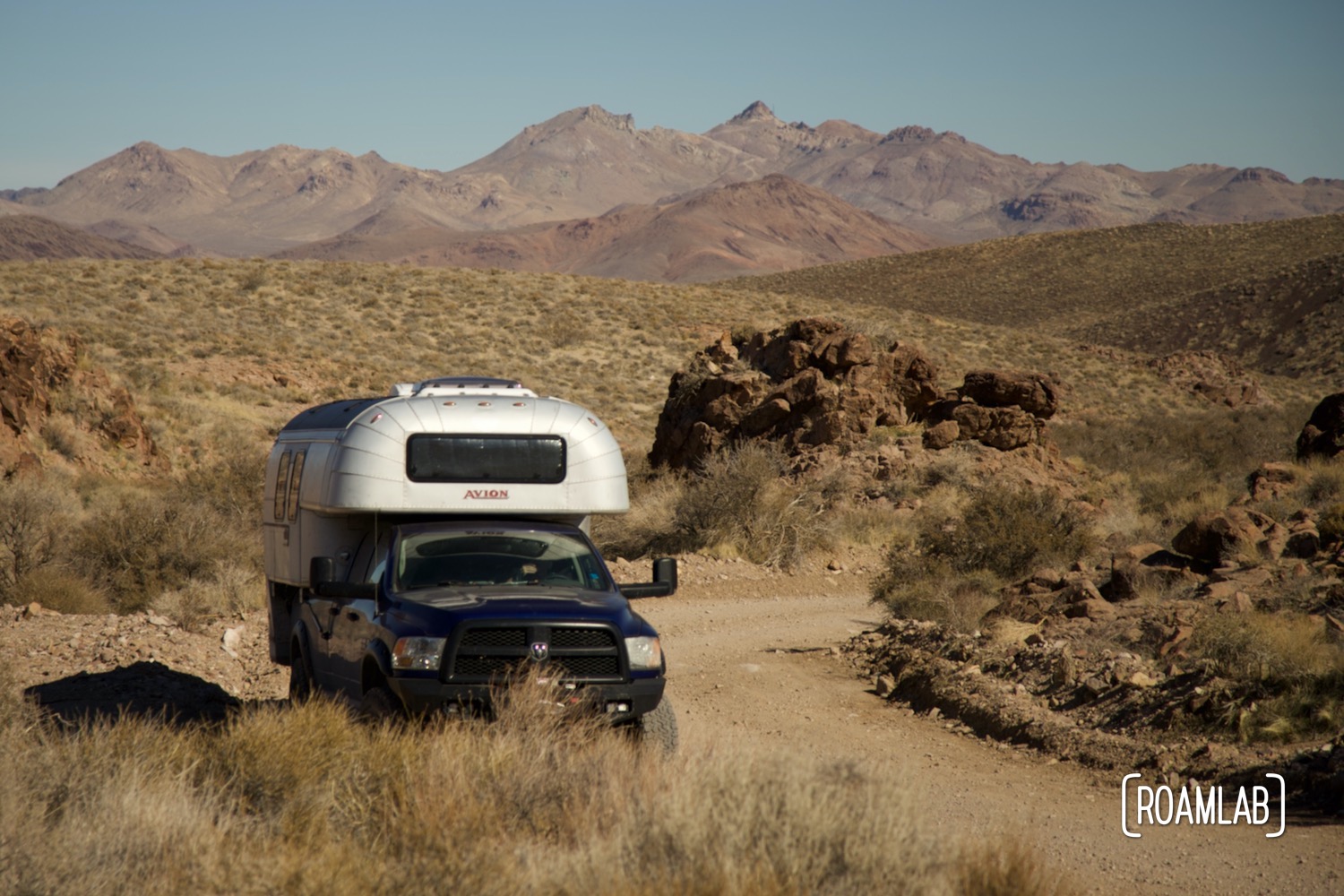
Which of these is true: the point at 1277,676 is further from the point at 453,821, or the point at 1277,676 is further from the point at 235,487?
the point at 235,487

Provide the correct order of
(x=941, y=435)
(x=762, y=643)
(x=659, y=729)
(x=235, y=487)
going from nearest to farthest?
(x=659, y=729) → (x=762, y=643) → (x=235, y=487) → (x=941, y=435)

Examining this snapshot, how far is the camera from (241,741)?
6.05 metres

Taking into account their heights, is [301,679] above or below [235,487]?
below

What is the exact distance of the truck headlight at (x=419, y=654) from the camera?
680 centimetres

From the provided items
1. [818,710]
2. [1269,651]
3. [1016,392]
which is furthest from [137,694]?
[1016,392]

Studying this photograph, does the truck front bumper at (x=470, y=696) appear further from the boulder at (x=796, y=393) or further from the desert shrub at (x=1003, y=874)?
the boulder at (x=796, y=393)

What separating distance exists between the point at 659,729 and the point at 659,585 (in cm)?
113

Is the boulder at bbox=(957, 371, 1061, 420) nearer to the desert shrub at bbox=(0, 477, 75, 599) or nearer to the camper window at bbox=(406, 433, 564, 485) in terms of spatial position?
the desert shrub at bbox=(0, 477, 75, 599)

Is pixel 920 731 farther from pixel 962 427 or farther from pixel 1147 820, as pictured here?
→ pixel 962 427

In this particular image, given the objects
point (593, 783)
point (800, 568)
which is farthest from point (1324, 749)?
point (800, 568)

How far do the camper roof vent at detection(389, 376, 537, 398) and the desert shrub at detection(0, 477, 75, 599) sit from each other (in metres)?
7.41

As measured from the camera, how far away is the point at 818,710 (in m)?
10.5

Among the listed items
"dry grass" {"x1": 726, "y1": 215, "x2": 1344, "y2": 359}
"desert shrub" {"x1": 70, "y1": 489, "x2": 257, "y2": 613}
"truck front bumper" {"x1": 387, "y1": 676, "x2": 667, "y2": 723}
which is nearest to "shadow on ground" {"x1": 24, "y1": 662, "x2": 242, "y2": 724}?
"truck front bumper" {"x1": 387, "y1": 676, "x2": 667, "y2": 723}

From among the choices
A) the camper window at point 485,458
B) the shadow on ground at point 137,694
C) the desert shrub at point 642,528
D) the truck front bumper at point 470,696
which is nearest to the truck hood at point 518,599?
the truck front bumper at point 470,696
